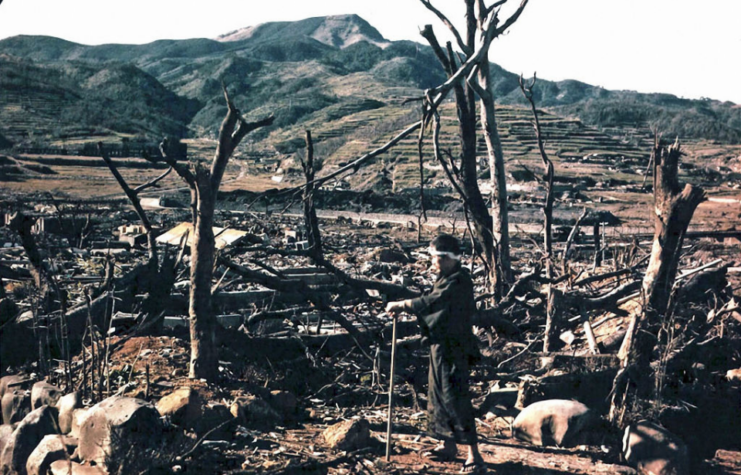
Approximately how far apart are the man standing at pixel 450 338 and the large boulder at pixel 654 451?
1.15m

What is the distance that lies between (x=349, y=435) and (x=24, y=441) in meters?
2.14

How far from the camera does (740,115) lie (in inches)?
5167

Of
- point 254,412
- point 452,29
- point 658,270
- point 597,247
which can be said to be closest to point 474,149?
point 452,29

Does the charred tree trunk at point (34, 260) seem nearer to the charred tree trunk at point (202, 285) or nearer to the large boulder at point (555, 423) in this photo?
the charred tree trunk at point (202, 285)

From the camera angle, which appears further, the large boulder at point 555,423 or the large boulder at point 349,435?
the large boulder at point 555,423

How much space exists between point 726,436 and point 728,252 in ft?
50.0

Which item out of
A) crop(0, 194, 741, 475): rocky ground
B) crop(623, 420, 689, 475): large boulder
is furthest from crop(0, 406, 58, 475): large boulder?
crop(623, 420, 689, 475): large boulder

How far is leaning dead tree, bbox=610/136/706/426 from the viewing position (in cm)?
543

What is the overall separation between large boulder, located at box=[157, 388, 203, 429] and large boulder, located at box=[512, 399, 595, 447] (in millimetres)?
2280

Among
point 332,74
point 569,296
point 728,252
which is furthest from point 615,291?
point 332,74

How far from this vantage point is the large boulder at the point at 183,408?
15.3ft

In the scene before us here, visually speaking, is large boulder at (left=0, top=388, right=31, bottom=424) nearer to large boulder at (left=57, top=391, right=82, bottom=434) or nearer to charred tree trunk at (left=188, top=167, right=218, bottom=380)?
large boulder at (left=57, top=391, right=82, bottom=434)

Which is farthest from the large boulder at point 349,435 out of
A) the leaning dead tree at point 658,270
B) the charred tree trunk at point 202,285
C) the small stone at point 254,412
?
the leaning dead tree at point 658,270

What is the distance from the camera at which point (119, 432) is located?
4.12 meters
